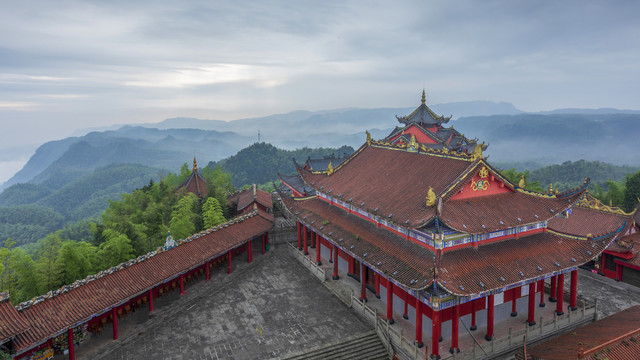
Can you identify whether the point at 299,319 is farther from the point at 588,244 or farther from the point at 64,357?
the point at 588,244

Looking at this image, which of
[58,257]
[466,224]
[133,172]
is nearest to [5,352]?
[58,257]

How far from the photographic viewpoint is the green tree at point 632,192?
35656 mm

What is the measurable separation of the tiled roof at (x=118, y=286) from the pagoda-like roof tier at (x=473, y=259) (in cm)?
807

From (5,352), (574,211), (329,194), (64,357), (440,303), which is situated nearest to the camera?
(5,352)

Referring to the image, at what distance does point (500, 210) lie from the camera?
1686cm

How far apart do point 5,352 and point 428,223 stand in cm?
1536

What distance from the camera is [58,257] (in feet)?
63.8

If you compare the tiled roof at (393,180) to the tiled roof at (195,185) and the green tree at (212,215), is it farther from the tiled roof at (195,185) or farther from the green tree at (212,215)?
the tiled roof at (195,185)

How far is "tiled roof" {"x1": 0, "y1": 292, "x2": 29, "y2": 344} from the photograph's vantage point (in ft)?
41.7

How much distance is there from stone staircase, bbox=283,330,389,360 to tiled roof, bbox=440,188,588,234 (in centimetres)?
662

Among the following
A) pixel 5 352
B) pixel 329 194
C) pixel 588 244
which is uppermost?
pixel 329 194

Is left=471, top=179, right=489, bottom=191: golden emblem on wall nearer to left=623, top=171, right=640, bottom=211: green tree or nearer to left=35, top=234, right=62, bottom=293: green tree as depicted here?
left=35, top=234, right=62, bottom=293: green tree

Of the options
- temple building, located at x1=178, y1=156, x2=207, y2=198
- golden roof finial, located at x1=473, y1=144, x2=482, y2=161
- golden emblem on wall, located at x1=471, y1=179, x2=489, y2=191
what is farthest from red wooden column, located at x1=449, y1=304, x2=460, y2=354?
temple building, located at x1=178, y1=156, x2=207, y2=198

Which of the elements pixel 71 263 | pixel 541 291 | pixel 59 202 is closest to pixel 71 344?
pixel 71 263
